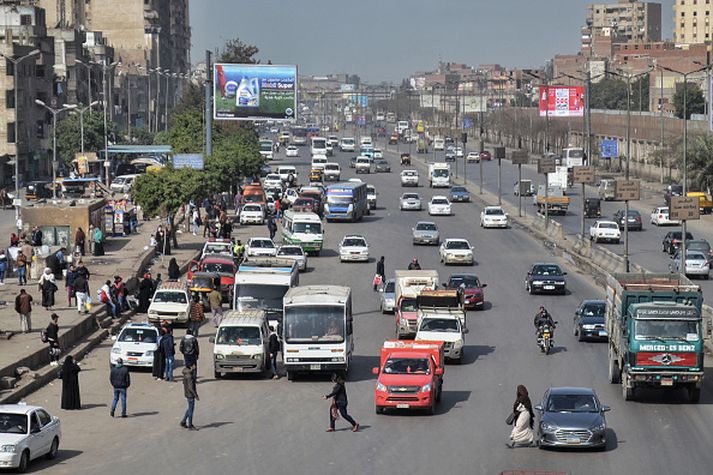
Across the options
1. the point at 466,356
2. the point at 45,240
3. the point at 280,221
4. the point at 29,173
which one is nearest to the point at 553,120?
the point at 29,173

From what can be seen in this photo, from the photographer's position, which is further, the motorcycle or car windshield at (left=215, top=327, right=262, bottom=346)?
A: the motorcycle

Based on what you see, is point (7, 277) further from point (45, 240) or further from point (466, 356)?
point (466, 356)

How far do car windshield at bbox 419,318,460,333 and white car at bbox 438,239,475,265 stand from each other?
23.7 metres

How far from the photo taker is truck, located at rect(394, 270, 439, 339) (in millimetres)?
42812

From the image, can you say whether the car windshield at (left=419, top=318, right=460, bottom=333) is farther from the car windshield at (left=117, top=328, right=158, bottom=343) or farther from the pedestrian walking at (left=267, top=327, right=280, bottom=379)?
the car windshield at (left=117, top=328, right=158, bottom=343)

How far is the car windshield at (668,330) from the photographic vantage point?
32.6 meters

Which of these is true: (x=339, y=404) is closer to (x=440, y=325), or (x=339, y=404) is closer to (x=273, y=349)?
(x=273, y=349)

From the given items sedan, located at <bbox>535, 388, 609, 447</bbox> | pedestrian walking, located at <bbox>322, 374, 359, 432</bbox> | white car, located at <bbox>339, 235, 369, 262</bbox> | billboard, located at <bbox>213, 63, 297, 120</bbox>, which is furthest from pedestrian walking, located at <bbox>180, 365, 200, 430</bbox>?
billboard, located at <bbox>213, 63, 297, 120</bbox>

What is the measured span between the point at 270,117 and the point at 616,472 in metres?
81.8

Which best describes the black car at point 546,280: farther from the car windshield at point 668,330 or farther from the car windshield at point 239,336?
the car windshield at point 668,330

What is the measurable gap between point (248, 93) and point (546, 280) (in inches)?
2162

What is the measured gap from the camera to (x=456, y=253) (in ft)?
207

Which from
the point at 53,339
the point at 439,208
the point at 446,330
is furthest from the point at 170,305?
the point at 439,208

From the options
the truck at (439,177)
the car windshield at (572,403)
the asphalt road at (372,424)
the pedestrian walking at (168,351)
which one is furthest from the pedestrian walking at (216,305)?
the truck at (439,177)
